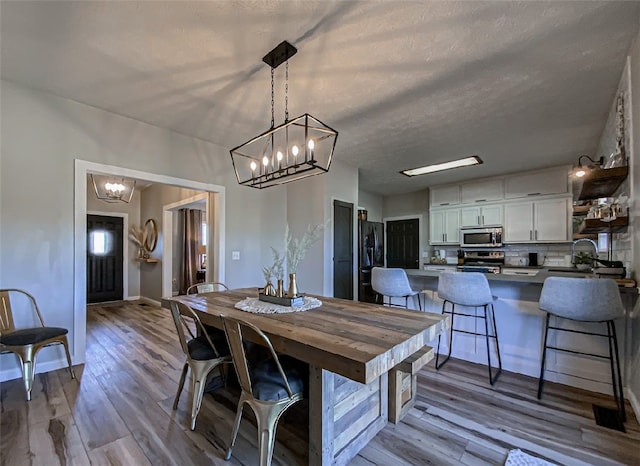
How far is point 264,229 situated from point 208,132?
1.61m

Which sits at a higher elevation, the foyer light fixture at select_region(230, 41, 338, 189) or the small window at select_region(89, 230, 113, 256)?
the foyer light fixture at select_region(230, 41, 338, 189)

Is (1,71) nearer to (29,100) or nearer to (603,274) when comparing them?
(29,100)

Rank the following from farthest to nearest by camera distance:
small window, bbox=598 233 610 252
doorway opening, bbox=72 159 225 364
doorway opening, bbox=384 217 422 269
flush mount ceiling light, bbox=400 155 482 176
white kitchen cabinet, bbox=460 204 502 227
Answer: doorway opening, bbox=384 217 422 269
white kitchen cabinet, bbox=460 204 502 227
flush mount ceiling light, bbox=400 155 482 176
small window, bbox=598 233 610 252
doorway opening, bbox=72 159 225 364

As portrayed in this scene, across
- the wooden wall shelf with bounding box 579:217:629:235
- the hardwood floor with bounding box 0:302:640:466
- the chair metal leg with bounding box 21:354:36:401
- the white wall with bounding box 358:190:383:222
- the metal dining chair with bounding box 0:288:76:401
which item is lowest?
Answer: the hardwood floor with bounding box 0:302:640:466

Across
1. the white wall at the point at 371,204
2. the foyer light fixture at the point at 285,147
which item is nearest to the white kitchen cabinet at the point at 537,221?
the white wall at the point at 371,204

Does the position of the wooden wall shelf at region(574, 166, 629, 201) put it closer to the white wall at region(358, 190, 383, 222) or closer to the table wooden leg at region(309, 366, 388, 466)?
the table wooden leg at region(309, 366, 388, 466)

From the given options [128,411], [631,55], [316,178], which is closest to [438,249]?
[316,178]

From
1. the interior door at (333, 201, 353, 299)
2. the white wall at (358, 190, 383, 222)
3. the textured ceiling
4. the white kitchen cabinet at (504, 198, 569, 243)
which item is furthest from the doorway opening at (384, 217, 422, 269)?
the textured ceiling

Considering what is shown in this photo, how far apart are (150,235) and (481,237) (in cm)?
687

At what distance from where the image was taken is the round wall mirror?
6.20 m

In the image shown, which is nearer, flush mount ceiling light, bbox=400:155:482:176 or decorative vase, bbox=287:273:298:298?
decorative vase, bbox=287:273:298:298

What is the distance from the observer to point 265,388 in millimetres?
1506

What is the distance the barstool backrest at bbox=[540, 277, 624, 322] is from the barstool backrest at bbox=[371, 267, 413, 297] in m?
1.12

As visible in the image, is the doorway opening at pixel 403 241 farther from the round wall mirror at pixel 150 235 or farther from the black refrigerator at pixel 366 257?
the round wall mirror at pixel 150 235
